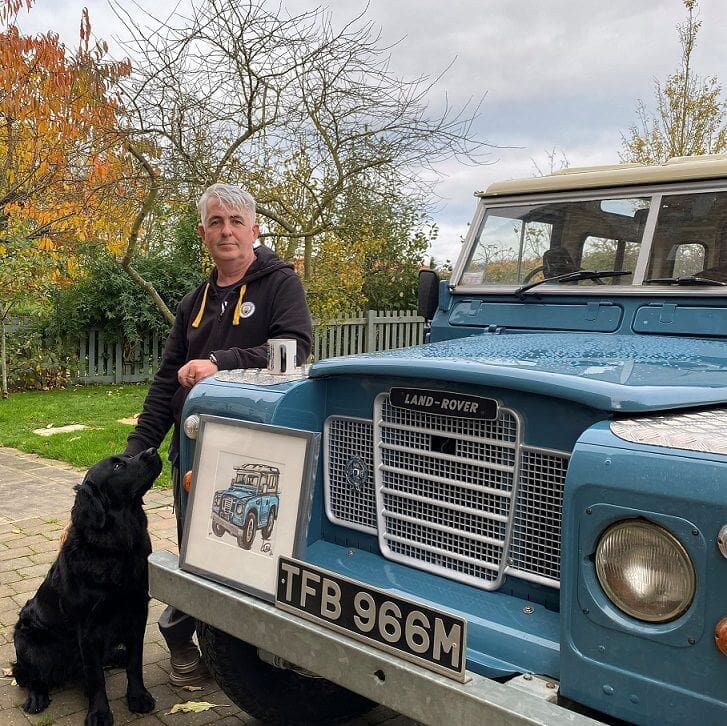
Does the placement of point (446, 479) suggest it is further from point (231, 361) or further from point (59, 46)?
point (59, 46)

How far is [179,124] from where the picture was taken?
27.0 ft

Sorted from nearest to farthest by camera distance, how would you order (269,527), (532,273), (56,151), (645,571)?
(645,571) < (269,527) < (532,273) < (56,151)

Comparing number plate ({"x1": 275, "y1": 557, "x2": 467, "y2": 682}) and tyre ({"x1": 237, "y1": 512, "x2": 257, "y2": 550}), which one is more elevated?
tyre ({"x1": 237, "y1": 512, "x2": 257, "y2": 550})

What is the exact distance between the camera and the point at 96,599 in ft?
9.64

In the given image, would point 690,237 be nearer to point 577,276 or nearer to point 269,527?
point 577,276

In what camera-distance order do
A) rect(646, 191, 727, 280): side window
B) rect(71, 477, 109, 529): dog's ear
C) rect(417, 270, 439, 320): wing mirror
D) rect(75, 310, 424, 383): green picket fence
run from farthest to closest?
1. rect(75, 310, 424, 383): green picket fence
2. rect(417, 270, 439, 320): wing mirror
3. rect(646, 191, 727, 280): side window
4. rect(71, 477, 109, 529): dog's ear

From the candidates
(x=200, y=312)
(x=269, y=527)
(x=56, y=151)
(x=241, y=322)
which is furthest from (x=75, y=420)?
(x=269, y=527)

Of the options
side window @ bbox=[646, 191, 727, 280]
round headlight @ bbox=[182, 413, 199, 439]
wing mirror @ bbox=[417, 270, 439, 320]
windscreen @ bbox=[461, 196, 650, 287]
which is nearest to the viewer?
round headlight @ bbox=[182, 413, 199, 439]

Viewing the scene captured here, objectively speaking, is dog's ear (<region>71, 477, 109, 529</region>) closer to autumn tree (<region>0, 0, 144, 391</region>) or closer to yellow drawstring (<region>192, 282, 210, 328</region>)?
yellow drawstring (<region>192, 282, 210, 328</region>)

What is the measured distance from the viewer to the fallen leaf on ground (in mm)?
3107

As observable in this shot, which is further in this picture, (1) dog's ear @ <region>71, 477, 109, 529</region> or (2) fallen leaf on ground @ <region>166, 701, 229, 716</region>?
(2) fallen leaf on ground @ <region>166, 701, 229, 716</region>

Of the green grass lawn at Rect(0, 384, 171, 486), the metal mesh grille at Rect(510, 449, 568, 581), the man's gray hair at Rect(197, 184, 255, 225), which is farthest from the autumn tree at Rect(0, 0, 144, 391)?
the metal mesh grille at Rect(510, 449, 568, 581)

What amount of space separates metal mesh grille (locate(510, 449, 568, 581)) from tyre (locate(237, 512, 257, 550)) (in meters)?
0.81

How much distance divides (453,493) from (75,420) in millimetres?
8137
